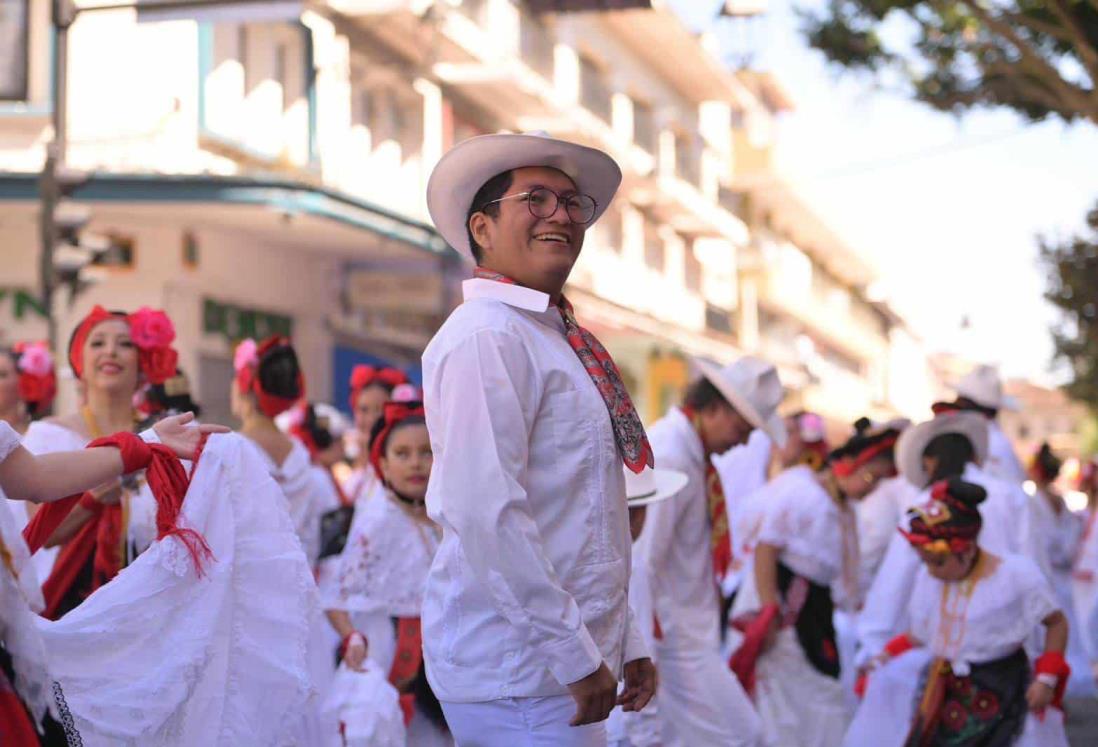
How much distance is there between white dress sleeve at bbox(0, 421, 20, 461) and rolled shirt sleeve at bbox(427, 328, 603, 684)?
947 millimetres

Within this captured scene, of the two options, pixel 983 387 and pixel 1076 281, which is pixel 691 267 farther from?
pixel 983 387

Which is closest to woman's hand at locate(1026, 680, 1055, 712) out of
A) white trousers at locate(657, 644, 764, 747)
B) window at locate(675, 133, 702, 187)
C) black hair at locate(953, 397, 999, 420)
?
white trousers at locate(657, 644, 764, 747)

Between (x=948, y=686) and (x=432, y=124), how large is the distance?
21218mm

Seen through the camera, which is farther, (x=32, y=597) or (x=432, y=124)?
(x=432, y=124)

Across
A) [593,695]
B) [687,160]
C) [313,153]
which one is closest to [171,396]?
[593,695]

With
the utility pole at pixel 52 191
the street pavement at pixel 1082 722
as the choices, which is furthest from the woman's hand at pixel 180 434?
the utility pole at pixel 52 191

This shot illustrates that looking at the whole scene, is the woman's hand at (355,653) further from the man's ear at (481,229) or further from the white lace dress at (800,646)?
the man's ear at (481,229)

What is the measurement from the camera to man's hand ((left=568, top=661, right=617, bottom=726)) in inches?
159

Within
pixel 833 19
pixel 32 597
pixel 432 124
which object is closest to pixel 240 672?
pixel 32 597

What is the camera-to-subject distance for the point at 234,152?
22000 mm

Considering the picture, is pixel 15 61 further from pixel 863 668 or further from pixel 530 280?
pixel 530 280

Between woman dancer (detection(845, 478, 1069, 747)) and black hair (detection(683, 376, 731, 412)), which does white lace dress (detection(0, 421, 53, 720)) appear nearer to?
black hair (detection(683, 376, 731, 412))

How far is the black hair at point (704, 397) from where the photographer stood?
7574 mm

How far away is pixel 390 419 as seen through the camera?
785 centimetres
